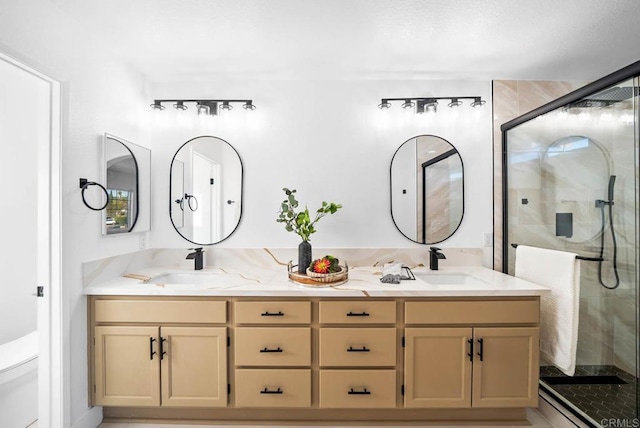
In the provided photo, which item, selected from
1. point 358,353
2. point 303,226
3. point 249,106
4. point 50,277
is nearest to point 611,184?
point 358,353

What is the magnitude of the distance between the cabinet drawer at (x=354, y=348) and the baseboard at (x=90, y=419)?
1.51 m

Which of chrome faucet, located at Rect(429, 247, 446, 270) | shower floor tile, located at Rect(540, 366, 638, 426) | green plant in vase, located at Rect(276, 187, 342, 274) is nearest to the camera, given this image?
shower floor tile, located at Rect(540, 366, 638, 426)

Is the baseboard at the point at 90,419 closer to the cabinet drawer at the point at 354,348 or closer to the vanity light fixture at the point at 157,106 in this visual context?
the cabinet drawer at the point at 354,348

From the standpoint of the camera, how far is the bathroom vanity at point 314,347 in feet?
5.99

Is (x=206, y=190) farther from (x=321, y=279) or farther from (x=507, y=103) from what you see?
(x=507, y=103)

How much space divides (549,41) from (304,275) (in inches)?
89.8

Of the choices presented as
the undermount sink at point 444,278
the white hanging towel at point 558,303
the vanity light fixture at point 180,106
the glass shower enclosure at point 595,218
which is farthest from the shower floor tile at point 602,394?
the vanity light fixture at point 180,106

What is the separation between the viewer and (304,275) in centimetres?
205

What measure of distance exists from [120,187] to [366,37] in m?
2.02

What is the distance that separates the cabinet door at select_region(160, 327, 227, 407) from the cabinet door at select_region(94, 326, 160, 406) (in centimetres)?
7

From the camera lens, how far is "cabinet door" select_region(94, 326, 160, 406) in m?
1.85

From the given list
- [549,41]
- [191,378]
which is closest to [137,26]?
[191,378]

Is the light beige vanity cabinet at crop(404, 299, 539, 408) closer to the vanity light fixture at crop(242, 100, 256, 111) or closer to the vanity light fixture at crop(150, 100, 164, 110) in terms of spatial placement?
the vanity light fixture at crop(242, 100, 256, 111)

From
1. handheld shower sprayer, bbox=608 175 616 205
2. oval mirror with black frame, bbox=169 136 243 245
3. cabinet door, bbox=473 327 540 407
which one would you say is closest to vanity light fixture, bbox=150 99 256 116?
oval mirror with black frame, bbox=169 136 243 245
